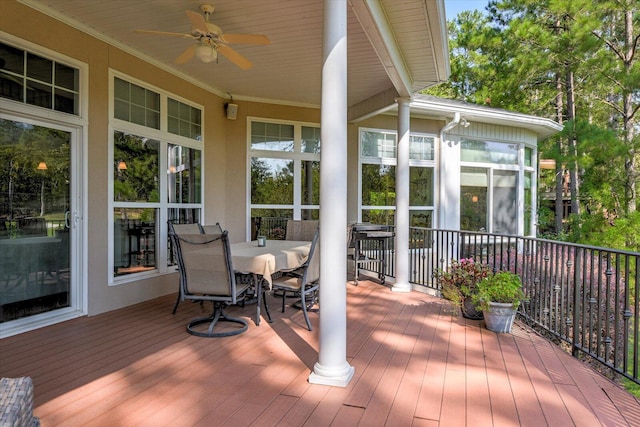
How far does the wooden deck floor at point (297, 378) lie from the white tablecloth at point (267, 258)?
565 mm

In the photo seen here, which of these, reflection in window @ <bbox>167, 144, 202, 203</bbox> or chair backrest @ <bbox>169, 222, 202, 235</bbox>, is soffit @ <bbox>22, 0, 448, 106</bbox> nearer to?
reflection in window @ <bbox>167, 144, 202, 203</bbox>

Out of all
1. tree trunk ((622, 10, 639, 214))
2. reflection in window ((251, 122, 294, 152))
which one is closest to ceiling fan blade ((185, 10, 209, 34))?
reflection in window ((251, 122, 294, 152))

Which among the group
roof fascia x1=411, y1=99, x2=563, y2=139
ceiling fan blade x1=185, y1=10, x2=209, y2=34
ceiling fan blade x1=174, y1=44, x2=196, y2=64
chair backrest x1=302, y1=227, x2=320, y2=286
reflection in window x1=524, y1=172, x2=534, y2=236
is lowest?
chair backrest x1=302, y1=227, x2=320, y2=286

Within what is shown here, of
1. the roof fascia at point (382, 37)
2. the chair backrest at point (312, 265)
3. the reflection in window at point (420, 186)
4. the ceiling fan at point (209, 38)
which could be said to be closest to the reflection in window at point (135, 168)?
the ceiling fan at point (209, 38)

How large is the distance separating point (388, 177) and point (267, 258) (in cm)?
416

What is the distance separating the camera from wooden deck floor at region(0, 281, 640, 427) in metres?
2.20

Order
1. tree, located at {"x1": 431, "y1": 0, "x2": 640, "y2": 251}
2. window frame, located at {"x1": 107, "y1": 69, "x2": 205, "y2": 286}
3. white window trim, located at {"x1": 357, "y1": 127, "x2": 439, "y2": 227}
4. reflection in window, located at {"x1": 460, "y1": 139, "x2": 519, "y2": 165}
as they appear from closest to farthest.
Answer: window frame, located at {"x1": 107, "y1": 69, "x2": 205, "y2": 286}
white window trim, located at {"x1": 357, "y1": 127, "x2": 439, "y2": 227}
reflection in window, located at {"x1": 460, "y1": 139, "x2": 519, "y2": 165}
tree, located at {"x1": 431, "y1": 0, "x2": 640, "y2": 251}

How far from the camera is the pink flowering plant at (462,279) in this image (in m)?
4.03

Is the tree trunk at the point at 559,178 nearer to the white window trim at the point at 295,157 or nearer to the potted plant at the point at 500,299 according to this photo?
the white window trim at the point at 295,157

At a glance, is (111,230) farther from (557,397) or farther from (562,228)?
(562,228)

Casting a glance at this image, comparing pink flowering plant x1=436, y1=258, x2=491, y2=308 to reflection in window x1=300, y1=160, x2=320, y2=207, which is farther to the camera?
reflection in window x1=300, y1=160, x2=320, y2=207

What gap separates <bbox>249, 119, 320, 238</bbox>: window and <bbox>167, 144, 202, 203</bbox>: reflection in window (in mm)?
956

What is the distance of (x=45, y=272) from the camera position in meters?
3.82

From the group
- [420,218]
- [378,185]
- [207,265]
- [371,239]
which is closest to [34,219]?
[207,265]
